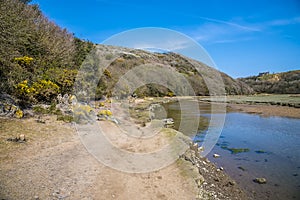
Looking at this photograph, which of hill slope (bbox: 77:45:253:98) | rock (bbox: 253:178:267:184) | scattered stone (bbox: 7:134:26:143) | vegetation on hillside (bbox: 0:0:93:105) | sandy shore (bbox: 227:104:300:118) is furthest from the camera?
hill slope (bbox: 77:45:253:98)

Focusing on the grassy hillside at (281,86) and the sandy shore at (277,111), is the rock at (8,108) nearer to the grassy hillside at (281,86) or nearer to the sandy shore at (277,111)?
the sandy shore at (277,111)

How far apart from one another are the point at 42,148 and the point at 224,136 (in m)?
12.7

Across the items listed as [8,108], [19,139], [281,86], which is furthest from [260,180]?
[281,86]

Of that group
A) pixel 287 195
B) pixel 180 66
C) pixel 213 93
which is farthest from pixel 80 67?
pixel 180 66

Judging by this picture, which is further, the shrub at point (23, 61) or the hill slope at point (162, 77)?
the hill slope at point (162, 77)

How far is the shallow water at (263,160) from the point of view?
712 centimetres

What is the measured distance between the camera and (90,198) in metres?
5.04

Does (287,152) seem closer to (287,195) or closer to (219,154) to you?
(219,154)

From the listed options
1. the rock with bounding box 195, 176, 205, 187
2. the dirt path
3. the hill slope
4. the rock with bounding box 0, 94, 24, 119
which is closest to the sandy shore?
the hill slope

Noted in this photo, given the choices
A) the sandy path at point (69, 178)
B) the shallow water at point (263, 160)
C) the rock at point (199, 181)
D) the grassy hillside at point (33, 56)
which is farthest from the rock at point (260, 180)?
the grassy hillside at point (33, 56)

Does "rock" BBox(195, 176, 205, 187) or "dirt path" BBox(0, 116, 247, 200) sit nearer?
"dirt path" BBox(0, 116, 247, 200)

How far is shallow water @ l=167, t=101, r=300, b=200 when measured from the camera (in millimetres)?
7121

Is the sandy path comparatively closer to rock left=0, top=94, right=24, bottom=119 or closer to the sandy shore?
rock left=0, top=94, right=24, bottom=119

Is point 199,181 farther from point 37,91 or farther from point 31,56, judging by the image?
point 31,56
